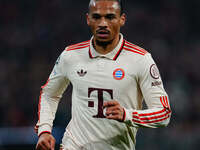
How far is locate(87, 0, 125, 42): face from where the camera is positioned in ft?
12.4

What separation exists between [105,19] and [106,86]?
1.95ft

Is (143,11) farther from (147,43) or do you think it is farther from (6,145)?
(6,145)

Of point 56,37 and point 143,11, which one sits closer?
point 56,37

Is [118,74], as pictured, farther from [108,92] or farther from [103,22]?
[103,22]

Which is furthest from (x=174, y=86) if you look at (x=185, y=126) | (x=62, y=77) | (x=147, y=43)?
(x=62, y=77)

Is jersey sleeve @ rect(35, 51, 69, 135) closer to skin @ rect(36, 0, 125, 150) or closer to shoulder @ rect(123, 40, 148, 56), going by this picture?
skin @ rect(36, 0, 125, 150)

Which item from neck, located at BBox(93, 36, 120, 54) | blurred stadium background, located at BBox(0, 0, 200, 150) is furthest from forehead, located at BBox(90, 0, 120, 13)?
blurred stadium background, located at BBox(0, 0, 200, 150)

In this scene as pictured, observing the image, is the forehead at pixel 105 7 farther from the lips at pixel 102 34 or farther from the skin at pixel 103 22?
the lips at pixel 102 34

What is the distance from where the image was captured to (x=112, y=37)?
387 centimetres

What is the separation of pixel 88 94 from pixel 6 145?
3979 mm

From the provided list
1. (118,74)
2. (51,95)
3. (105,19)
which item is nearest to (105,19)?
(105,19)

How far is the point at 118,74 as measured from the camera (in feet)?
12.5

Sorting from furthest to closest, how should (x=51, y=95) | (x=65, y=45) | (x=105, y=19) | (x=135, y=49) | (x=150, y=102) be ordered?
(x=65, y=45), (x=51, y=95), (x=135, y=49), (x=105, y=19), (x=150, y=102)

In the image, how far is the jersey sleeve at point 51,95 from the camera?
4.07m
